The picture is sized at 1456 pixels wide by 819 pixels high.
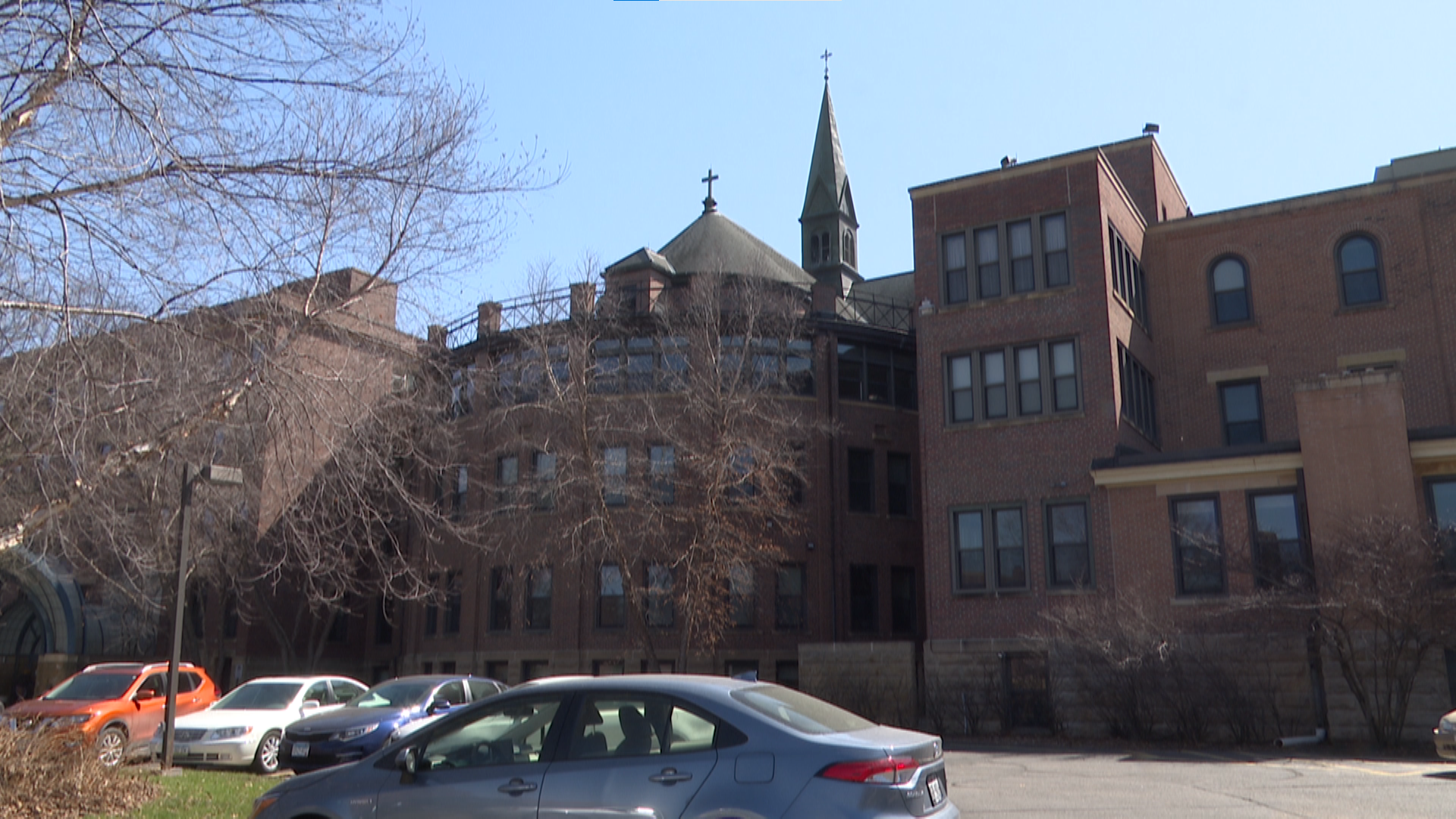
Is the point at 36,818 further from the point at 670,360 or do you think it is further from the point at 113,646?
the point at 113,646

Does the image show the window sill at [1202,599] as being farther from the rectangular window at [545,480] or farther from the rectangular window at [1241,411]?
the rectangular window at [545,480]

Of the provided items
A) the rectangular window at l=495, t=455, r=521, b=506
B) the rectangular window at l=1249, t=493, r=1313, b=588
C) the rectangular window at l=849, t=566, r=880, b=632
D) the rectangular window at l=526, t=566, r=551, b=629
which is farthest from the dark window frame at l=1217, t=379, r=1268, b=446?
the rectangular window at l=495, t=455, r=521, b=506

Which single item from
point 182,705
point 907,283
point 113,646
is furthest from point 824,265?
point 182,705

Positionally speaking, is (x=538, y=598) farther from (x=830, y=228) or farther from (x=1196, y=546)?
(x=830, y=228)

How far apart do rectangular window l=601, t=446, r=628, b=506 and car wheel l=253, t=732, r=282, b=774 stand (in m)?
9.68

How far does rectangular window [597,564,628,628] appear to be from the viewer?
30984mm

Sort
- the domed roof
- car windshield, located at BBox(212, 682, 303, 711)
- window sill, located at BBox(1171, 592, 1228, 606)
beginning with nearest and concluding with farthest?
car windshield, located at BBox(212, 682, 303, 711) < window sill, located at BBox(1171, 592, 1228, 606) < the domed roof

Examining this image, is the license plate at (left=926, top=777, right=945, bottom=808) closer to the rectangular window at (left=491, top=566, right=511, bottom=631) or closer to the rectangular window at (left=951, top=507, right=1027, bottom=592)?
the rectangular window at (left=951, top=507, right=1027, bottom=592)

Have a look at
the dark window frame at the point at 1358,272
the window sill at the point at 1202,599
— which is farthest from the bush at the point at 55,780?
the dark window frame at the point at 1358,272

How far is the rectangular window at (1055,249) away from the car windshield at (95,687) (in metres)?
19.9

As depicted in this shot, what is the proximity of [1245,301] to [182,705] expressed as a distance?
83.5 feet

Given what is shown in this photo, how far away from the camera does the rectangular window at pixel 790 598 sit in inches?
1209

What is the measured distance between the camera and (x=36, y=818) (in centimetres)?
1012

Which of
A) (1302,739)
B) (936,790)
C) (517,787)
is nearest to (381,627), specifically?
(1302,739)
